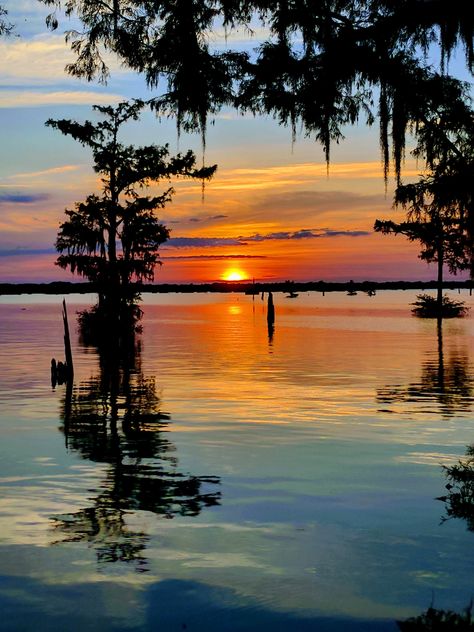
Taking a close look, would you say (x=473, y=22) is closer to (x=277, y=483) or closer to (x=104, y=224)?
(x=277, y=483)

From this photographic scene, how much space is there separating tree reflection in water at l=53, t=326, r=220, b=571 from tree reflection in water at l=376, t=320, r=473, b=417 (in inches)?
358

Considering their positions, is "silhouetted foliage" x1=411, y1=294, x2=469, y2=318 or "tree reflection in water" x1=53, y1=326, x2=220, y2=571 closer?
"tree reflection in water" x1=53, y1=326, x2=220, y2=571

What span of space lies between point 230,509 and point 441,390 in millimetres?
22979

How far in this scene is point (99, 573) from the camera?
11.4 m

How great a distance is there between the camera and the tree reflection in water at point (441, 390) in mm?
31861

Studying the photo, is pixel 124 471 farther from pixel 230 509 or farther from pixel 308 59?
pixel 308 59

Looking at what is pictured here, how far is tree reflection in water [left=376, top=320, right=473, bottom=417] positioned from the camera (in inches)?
1254

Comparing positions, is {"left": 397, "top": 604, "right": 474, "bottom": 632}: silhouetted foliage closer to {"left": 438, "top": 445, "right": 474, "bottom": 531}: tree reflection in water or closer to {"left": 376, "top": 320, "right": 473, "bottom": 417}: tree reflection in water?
{"left": 438, "top": 445, "right": 474, "bottom": 531}: tree reflection in water

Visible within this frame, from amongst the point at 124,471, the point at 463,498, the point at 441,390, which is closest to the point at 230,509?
the point at 463,498

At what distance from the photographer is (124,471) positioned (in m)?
19.0

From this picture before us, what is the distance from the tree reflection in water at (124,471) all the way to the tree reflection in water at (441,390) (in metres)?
9.08

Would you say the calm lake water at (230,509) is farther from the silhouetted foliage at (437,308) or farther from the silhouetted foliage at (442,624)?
the silhouetted foliage at (437,308)

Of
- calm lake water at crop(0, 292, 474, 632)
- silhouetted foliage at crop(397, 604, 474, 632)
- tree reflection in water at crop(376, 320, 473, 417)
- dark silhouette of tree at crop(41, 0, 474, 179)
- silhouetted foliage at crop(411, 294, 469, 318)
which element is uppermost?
dark silhouette of tree at crop(41, 0, 474, 179)

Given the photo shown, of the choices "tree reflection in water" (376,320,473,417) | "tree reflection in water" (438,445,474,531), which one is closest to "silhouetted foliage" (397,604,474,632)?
"tree reflection in water" (438,445,474,531)
